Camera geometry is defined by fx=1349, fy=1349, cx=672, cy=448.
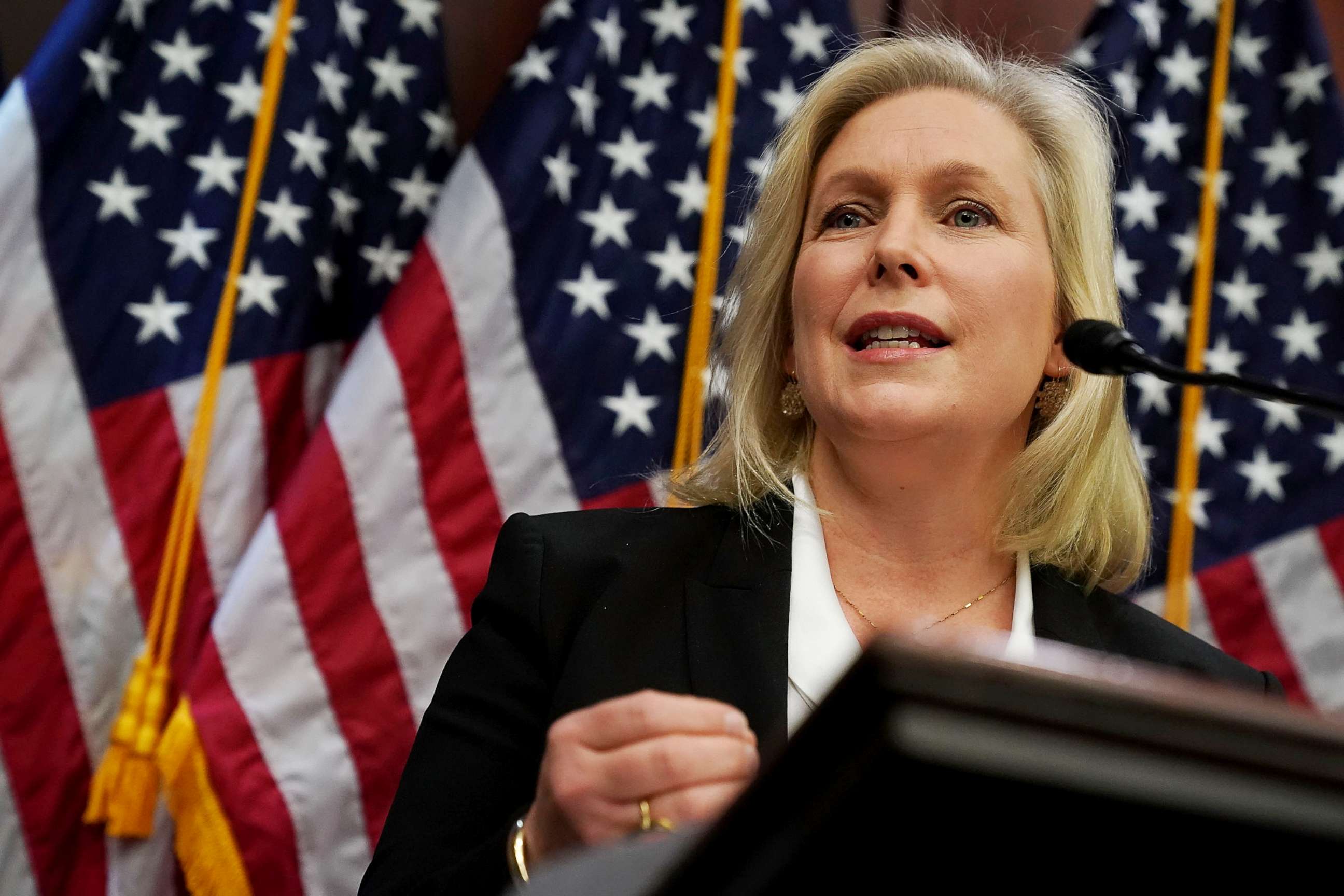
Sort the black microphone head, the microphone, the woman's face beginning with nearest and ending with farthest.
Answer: the microphone, the black microphone head, the woman's face

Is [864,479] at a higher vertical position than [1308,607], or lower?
higher

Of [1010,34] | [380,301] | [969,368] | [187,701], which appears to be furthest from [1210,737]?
[1010,34]

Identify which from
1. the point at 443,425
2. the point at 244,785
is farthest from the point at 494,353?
the point at 244,785

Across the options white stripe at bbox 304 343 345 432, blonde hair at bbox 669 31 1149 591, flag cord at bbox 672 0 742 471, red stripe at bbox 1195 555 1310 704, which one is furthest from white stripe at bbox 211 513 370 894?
red stripe at bbox 1195 555 1310 704

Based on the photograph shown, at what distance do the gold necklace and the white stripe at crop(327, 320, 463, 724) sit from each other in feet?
3.02

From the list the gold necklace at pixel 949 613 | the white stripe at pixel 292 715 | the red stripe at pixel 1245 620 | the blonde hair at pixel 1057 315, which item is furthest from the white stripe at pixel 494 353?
the red stripe at pixel 1245 620

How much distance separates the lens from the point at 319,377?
2.21m

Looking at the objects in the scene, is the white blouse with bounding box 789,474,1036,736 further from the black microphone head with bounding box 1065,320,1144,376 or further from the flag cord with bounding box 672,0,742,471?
the flag cord with bounding box 672,0,742,471

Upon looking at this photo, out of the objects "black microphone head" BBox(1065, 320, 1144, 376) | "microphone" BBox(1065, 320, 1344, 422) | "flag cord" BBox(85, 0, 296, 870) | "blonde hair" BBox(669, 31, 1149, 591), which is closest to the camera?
"microphone" BBox(1065, 320, 1344, 422)

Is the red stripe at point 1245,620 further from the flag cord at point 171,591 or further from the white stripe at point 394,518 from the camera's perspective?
the flag cord at point 171,591

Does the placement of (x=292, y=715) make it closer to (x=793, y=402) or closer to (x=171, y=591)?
(x=171, y=591)

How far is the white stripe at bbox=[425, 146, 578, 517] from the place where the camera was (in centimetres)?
218

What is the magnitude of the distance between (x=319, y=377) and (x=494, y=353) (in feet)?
0.95

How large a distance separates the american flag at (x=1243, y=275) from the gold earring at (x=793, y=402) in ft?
3.35
